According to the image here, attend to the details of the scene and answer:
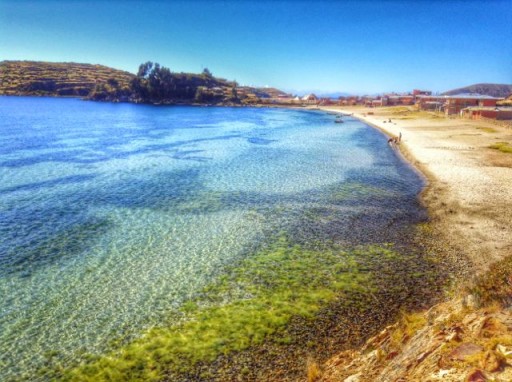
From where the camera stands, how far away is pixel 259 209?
2748 cm

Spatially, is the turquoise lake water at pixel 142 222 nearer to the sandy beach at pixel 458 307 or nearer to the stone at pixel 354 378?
the sandy beach at pixel 458 307

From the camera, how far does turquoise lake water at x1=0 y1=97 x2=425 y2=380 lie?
14.4m

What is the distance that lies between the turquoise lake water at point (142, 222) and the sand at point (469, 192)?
2194 mm

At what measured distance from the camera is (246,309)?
1501 cm

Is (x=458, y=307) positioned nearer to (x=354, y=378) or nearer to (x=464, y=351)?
(x=464, y=351)

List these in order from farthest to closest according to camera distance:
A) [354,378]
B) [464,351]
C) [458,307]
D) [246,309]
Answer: [246,309], [458,307], [354,378], [464,351]

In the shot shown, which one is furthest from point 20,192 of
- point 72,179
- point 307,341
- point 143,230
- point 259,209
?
point 307,341

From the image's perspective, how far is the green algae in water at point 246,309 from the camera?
11984 mm

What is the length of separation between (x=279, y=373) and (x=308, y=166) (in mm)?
34548

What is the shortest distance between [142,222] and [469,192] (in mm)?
26562

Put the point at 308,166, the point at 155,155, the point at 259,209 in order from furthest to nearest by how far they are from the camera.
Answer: the point at 155,155, the point at 308,166, the point at 259,209

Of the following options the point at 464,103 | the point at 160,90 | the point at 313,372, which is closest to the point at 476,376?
the point at 313,372

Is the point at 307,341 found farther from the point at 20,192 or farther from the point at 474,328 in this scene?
the point at 20,192

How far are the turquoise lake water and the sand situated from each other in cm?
219
